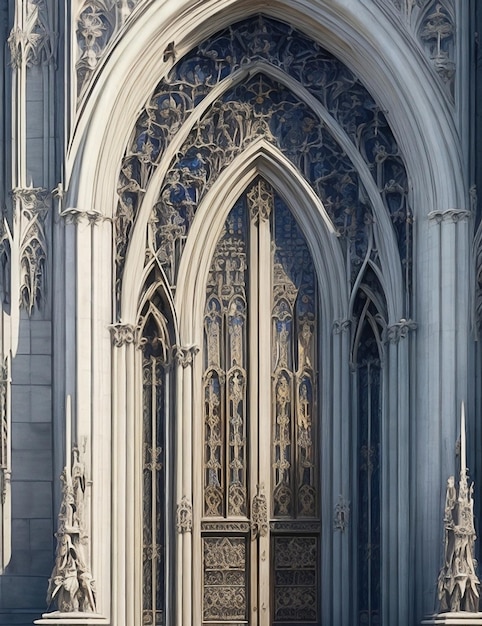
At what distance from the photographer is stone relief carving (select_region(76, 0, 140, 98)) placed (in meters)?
27.5

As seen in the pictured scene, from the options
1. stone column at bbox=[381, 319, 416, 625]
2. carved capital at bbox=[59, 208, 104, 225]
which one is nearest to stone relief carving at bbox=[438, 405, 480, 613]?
stone column at bbox=[381, 319, 416, 625]

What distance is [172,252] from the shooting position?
1108 inches

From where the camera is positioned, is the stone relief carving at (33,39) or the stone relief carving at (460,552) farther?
the stone relief carving at (33,39)

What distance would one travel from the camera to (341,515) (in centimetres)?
Result: 2759

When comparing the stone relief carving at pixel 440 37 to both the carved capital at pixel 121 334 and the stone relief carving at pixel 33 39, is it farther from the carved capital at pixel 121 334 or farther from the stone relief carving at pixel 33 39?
the carved capital at pixel 121 334

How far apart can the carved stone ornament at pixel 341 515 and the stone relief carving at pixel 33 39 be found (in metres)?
6.77

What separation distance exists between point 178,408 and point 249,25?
5.15 m

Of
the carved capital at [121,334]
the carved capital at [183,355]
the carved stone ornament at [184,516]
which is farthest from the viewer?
the carved capital at [183,355]

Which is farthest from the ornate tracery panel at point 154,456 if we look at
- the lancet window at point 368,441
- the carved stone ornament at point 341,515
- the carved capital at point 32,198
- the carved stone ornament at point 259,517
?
the lancet window at point 368,441

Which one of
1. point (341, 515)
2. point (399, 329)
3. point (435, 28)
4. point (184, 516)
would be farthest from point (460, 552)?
point (435, 28)

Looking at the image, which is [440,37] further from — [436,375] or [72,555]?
[72,555]

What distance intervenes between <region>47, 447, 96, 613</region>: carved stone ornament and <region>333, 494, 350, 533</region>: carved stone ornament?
11.0 ft

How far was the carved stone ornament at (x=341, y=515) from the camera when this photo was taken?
2758cm

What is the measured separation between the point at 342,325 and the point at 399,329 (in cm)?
95
